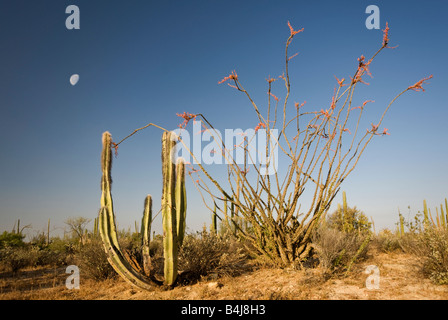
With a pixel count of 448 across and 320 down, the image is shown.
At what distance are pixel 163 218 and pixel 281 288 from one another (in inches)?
92.8

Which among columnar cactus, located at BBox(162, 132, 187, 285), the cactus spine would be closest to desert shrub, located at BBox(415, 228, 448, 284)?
columnar cactus, located at BBox(162, 132, 187, 285)

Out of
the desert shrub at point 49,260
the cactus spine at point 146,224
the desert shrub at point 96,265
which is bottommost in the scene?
the desert shrub at point 49,260

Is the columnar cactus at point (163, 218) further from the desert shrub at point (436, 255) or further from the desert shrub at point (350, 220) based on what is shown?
the desert shrub at point (350, 220)

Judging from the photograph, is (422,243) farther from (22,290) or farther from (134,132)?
(22,290)

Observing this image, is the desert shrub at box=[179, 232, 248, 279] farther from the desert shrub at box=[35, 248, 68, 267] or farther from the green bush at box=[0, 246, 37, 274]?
the desert shrub at box=[35, 248, 68, 267]

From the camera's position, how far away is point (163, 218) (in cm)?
509

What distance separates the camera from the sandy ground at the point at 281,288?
451 cm

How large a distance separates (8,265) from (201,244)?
7549mm

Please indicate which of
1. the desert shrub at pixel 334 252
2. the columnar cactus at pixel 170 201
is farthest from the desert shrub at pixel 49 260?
the desert shrub at pixel 334 252

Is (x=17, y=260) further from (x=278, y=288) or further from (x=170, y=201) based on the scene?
(x=278, y=288)

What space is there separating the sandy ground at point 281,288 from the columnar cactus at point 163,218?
367mm

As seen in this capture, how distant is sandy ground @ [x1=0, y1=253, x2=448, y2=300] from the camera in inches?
178
